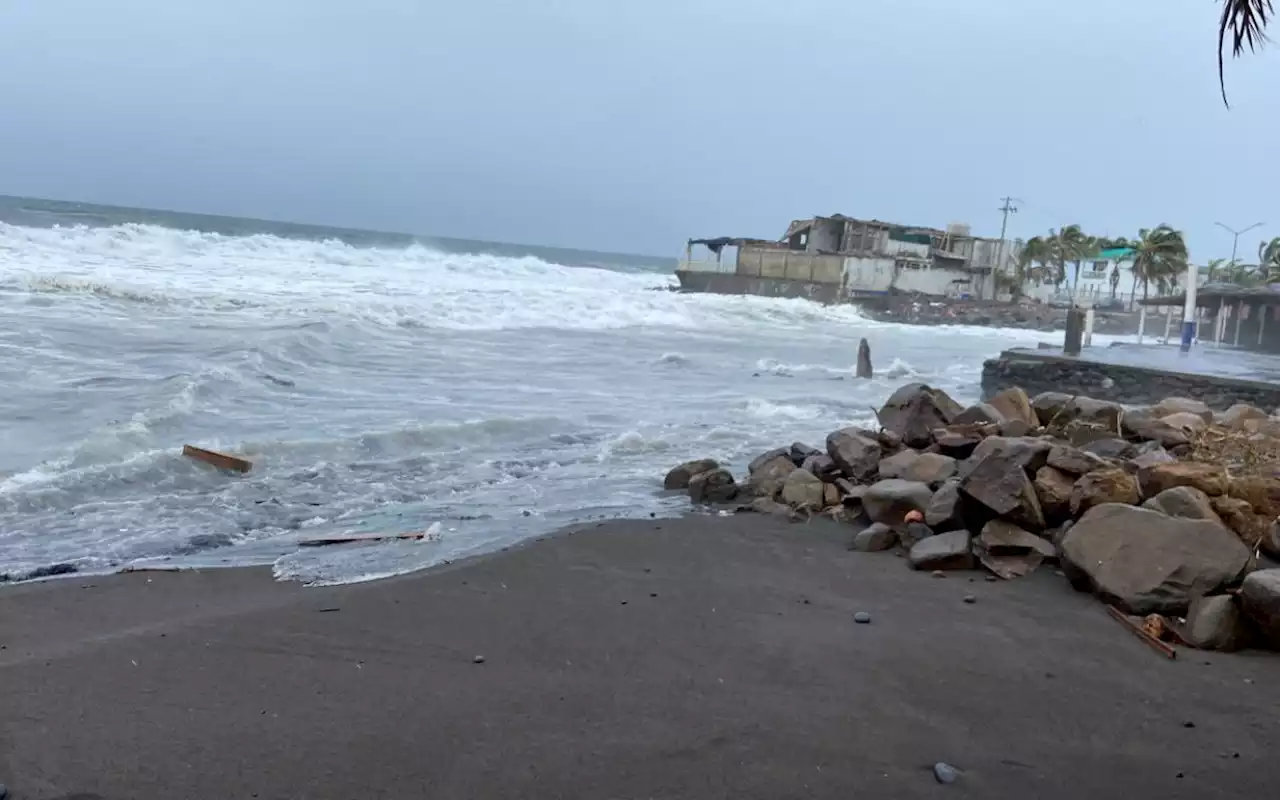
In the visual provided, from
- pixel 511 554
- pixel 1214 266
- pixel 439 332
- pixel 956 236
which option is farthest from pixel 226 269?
pixel 1214 266

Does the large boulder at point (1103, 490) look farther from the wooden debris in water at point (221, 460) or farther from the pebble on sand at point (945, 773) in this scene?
the wooden debris in water at point (221, 460)

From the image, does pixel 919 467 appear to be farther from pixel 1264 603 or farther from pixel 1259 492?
pixel 1264 603

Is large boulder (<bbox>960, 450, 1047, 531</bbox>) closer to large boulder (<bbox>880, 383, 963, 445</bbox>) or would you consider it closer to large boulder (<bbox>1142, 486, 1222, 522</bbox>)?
large boulder (<bbox>1142, 486, 1222, 522</bbox>)

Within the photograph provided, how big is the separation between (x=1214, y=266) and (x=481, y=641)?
89916 mm

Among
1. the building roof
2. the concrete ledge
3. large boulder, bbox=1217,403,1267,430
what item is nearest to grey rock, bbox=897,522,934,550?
large boulder, bbox=1217,403,1267,430

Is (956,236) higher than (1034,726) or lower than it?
higher

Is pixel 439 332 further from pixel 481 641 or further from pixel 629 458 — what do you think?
pixel 481 641

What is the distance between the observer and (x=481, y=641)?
16.3 feet

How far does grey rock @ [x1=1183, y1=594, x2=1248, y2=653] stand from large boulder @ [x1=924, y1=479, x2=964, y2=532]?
190 centimetres

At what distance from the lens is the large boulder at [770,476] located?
8.73 metres

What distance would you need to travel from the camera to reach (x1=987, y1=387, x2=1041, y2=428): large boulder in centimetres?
999

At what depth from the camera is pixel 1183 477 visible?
21.6 ft

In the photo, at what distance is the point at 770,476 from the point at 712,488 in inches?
23.7

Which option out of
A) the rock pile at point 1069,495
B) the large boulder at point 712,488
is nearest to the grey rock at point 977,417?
the rock pile at point 1069,495
